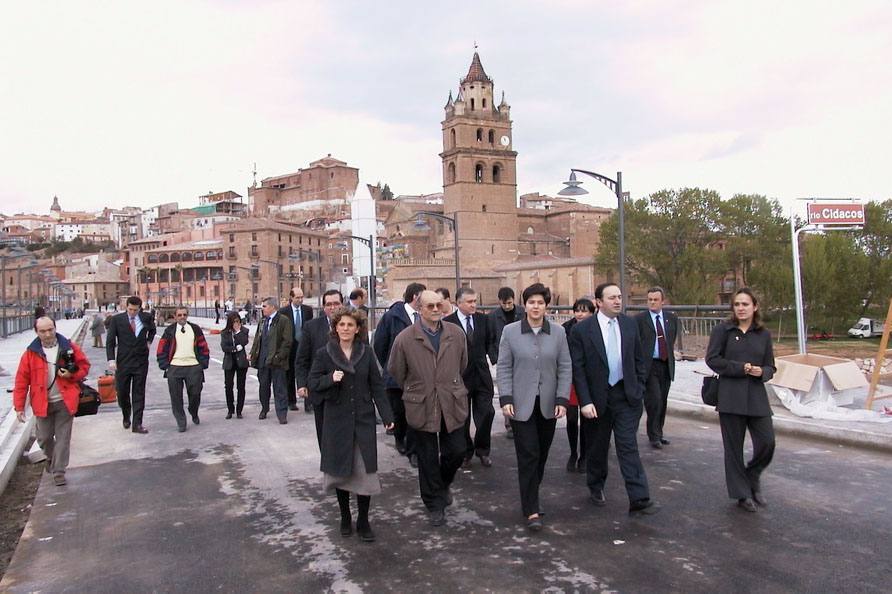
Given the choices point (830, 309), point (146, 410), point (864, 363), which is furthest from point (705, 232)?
point (146, 410)

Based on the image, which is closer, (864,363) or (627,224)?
(864,363)

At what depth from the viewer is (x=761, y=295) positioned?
51938mm

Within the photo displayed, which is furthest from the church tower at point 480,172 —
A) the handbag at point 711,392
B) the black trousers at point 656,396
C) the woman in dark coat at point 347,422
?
the woman in dark coat at point 347,422

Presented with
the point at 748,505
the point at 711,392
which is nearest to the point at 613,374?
the point at 711,392

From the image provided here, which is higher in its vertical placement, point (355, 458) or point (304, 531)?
point (355, 458)

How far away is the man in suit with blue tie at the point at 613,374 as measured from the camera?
18.8 feet

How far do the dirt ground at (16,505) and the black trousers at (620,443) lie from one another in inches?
173

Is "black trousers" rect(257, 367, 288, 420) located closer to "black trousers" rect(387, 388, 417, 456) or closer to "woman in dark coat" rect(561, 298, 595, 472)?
"black trousers" rect(387, 388, 417, 456)

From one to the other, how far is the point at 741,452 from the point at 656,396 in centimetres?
195

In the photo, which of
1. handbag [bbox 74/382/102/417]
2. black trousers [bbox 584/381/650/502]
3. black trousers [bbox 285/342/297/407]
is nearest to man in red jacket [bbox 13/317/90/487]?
handbag [bbox 74/382/102/417]

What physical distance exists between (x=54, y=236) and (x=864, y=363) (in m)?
185

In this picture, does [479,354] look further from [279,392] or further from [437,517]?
[279,392]

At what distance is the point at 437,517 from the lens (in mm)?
5621

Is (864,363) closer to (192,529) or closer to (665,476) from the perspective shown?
(665,476)
